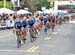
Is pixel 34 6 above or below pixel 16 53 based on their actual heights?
below

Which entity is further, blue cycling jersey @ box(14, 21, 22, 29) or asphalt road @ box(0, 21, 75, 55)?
blue cycling jersey @ box(14, 21, 22, 29)

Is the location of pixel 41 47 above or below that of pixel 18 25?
below

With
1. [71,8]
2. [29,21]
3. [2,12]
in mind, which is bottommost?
[71,8]

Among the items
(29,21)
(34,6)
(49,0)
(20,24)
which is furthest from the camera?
(49,0)

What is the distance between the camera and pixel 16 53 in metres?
19.6

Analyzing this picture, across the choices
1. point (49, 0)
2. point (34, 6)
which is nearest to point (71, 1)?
point (49, 0)

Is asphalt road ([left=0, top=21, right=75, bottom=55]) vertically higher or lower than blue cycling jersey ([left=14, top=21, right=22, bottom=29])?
lower

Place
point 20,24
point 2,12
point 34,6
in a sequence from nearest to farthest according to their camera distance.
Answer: point 20,24 → point 2,12 → point 34,6

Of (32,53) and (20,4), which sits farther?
(20,4)

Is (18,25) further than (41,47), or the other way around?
(41,47)

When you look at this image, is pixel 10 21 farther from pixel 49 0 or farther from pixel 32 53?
pixel 49 0

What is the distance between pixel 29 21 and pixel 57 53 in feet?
30.1

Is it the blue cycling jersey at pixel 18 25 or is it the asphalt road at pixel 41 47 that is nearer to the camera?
the asphalt road at pixel 41 47

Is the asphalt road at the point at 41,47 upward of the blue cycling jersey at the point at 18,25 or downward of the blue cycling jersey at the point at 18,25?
downward
